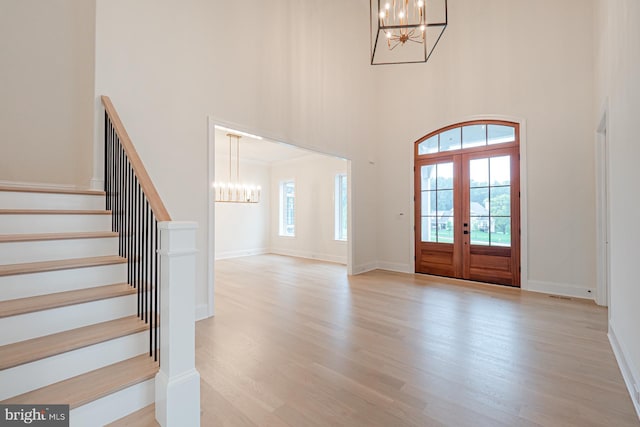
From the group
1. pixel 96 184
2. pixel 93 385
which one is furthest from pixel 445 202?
pixel 93 385

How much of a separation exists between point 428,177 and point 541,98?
210 centimetres

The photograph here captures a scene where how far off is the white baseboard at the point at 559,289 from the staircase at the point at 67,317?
5.20 meters

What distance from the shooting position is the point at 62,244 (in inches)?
82.1

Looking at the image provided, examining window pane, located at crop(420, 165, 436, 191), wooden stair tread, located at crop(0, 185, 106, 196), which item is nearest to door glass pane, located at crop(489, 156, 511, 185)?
window pane, located at crop(420, 165, 436, 191)

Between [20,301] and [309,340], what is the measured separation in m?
2.12

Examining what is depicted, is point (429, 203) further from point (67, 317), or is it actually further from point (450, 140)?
point (67, 317)

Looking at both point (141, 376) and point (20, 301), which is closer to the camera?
point (141, 376)

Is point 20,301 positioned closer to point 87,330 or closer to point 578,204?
point 87,330

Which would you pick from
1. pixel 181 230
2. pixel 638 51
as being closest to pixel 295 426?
pixel 181 230

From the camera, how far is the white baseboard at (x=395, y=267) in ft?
19.2

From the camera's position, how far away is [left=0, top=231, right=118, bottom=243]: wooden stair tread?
1.90 m

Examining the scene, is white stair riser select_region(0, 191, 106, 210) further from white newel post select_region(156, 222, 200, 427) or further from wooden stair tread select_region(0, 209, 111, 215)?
white newel post select_region(156, 222, 200, 427)

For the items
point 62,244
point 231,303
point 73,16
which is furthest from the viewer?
point 231,303

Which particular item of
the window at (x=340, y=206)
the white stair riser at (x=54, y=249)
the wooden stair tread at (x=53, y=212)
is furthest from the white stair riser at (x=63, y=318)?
the window at (x=340, y=206)
